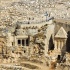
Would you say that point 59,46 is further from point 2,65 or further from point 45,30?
point 2,65

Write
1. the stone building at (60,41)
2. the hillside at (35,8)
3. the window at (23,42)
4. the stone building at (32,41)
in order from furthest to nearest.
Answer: the hillside at (35,8) < the stone building at (60,41) < the window at (23,42) < the stone building at (32,41)

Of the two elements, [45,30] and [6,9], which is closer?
[45,30]

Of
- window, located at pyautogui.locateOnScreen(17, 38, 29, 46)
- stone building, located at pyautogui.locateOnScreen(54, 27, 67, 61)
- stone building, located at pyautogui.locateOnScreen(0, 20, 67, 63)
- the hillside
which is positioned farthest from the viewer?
the hillside

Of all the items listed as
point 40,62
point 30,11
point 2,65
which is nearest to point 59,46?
point 40,62

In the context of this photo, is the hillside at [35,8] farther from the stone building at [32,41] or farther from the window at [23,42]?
the window at [23,42]

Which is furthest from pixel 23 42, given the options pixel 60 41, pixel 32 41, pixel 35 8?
pixel 35 8

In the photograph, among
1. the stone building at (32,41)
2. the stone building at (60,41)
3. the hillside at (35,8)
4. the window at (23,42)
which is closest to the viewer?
the stone building at (32,41)

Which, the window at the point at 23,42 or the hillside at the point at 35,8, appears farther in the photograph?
the hillside at the point at 35,8

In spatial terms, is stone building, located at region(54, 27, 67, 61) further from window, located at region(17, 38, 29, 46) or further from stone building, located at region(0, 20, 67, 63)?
window, located at region(17, 38, 29, 46)

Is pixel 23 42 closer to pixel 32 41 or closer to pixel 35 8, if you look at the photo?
pixel 32 41

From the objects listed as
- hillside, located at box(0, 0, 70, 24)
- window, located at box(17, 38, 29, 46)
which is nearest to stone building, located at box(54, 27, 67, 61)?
window, located at box(17, 38, 29, 46)

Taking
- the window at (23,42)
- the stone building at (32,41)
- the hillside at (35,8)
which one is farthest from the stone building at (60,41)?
the hillside at (35,8)
